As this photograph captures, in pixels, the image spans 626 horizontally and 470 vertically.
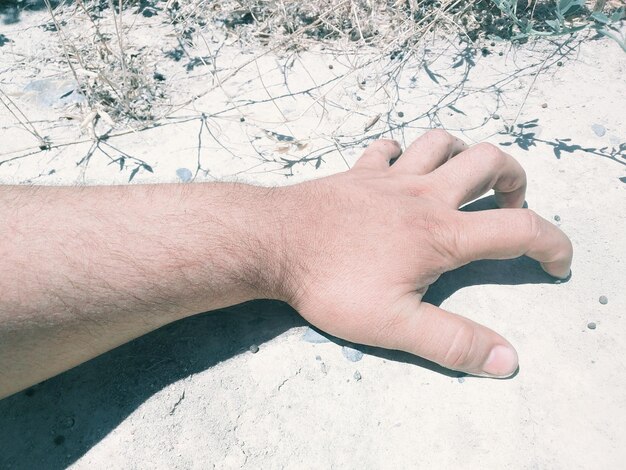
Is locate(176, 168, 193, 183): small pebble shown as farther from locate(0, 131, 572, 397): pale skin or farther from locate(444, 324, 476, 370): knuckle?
locate(444, 324, 476, 370): knuckle

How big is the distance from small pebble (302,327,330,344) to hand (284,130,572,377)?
14 centimetres

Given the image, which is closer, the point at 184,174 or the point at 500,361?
the point at 500,361

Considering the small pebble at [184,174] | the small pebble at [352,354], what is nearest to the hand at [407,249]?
the small pebble at [352,354]

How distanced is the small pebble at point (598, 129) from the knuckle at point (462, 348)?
1289mm

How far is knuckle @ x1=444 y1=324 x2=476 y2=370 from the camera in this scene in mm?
1555

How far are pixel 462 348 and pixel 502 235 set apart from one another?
399 millimetres

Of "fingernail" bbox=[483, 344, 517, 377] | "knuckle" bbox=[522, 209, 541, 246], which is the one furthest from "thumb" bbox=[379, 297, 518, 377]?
"knuckle" bbox=[522, 209, 541, 246]

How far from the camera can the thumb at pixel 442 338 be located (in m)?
1.55

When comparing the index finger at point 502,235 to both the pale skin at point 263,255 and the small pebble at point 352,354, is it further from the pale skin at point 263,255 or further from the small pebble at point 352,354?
the small pebble at point 352,354

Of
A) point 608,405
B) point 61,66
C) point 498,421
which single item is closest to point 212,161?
point 61,66

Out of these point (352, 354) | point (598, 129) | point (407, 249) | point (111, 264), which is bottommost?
point (352, 354)

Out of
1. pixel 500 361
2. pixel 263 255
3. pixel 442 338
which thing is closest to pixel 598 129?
pixel 500 361

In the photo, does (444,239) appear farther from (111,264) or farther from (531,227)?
(111,264)

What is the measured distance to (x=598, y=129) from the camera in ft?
7.64
